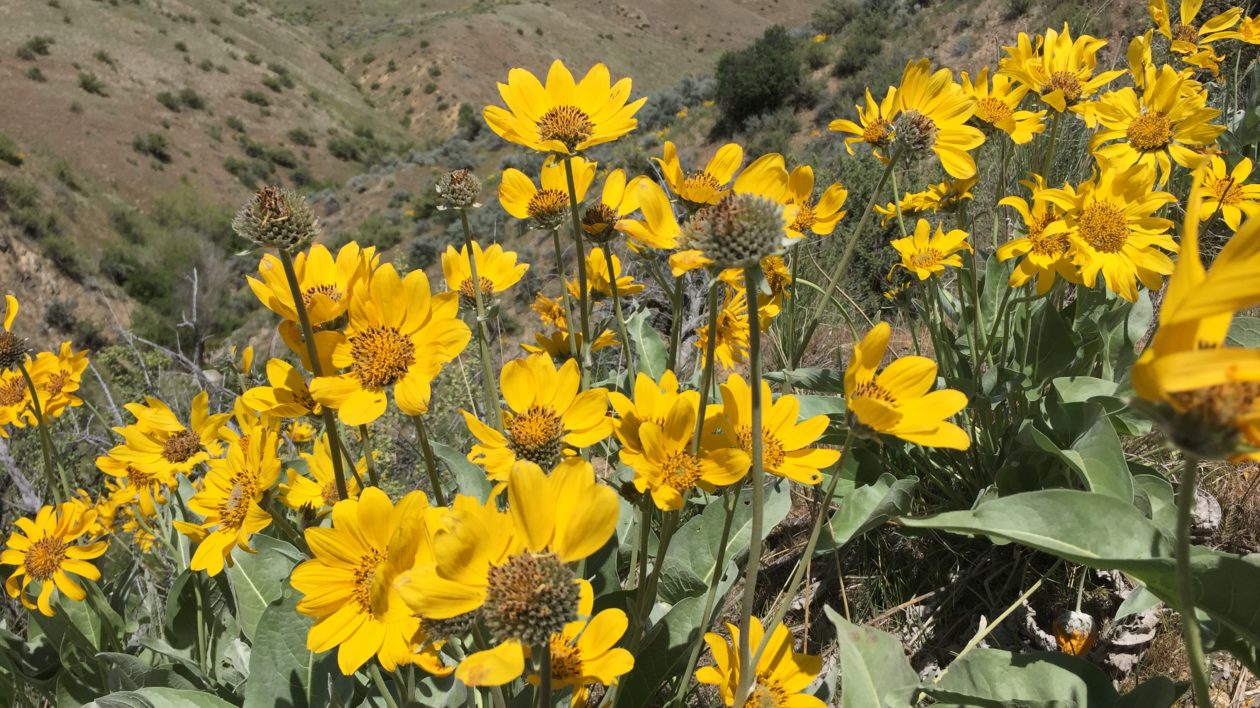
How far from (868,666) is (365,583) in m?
1.09

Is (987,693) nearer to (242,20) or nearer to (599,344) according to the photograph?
(599,344)

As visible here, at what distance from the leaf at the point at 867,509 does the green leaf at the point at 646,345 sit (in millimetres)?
1120

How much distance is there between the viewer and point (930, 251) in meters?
2.89

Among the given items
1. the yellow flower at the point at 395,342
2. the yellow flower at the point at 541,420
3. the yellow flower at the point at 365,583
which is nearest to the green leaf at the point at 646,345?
the yellow flower at the point at 541,420

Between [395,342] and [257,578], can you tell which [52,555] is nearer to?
[257,578]

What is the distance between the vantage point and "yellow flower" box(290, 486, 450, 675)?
121 cm

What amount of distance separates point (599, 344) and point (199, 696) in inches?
66.7

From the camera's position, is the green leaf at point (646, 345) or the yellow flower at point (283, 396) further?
the green leaf at point (646, 345)

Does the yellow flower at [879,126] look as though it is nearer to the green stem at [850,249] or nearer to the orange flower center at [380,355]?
the green stem at [850,249]

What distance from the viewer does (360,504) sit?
4.20ft

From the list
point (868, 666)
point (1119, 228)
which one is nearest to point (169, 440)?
point (868, 666)

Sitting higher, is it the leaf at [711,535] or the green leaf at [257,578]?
the leaf at [711,535]

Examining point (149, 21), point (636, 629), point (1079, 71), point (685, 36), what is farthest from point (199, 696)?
point (685, 36)

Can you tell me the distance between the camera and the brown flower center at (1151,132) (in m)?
2.52
